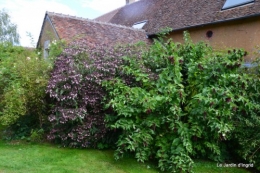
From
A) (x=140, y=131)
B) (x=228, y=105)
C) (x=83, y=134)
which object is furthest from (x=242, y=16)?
(x=83, y=134)

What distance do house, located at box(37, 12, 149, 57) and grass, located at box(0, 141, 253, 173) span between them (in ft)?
19.7

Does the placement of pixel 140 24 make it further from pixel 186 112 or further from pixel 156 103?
pixel 156 103

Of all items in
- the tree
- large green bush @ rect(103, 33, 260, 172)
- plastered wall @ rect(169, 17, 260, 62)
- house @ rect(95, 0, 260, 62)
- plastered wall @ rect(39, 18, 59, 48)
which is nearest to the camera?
large green bush @ rect(103, 33, 260, 172)

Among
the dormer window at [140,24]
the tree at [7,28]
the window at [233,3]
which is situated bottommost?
the window at [233,3]

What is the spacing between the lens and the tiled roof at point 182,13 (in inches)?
383

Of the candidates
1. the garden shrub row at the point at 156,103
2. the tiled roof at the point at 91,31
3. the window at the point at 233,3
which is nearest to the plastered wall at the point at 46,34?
the tiled roof at the point at 91,31

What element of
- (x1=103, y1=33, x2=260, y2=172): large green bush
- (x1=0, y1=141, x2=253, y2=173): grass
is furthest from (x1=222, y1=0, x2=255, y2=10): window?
(x1=0, y1=141, x2=253, y2=173): grass

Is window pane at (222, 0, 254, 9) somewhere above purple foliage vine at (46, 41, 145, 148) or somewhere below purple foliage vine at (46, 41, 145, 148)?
above

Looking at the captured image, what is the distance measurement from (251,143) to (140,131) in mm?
2615

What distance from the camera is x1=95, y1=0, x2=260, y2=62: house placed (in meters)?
9.27

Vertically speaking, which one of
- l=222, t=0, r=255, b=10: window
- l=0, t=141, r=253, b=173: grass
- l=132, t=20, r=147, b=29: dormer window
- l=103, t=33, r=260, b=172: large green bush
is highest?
l=132, t=20, r=147, b=29: dormer window

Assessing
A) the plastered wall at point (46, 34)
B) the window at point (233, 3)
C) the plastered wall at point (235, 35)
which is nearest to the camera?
the plastered wall at point (235, 35)

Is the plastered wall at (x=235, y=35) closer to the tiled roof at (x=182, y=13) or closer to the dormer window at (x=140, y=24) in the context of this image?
the tiled roof at (x=182, y=13)

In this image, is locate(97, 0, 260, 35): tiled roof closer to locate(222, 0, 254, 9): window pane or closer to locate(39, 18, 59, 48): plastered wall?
locate(222, 0, 254, 9): window pane
